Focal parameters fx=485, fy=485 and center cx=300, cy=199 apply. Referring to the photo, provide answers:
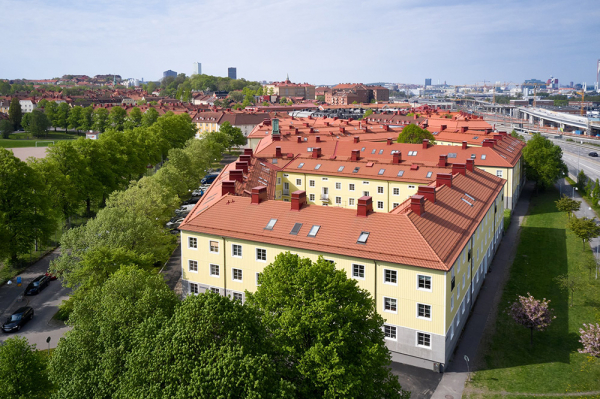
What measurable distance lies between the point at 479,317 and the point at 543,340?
523cm

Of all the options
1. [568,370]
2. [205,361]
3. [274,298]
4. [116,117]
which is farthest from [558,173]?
[116,117]

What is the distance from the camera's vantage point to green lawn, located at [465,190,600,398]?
3119cm

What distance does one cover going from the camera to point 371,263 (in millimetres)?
33906

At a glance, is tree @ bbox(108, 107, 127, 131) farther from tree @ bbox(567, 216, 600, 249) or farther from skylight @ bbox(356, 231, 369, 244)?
tree @ bbox(567, 216, 600, 249)

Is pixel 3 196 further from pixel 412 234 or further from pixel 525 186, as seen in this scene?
pixel 525 186

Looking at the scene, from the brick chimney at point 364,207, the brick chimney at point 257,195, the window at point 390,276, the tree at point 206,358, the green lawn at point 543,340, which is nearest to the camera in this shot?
the tree at point 206,358

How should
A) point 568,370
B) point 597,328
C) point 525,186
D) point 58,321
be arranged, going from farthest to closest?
point 525,186, point 58,321, point 568,370, point 597,328

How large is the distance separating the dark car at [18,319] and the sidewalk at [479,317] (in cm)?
3169

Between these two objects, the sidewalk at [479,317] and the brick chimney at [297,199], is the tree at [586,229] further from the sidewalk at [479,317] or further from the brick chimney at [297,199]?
the brick chimney at [297,199]

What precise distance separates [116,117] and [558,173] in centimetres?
12867

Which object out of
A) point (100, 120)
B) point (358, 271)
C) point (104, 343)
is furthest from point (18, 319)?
point (100, 120)

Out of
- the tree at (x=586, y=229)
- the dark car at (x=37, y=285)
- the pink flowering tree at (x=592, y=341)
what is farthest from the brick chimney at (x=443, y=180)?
the dark car at (x=37, y=285)

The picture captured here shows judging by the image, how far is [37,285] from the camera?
148 ft

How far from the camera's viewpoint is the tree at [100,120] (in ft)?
502
